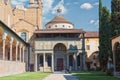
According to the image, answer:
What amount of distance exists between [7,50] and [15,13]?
54.8 feet

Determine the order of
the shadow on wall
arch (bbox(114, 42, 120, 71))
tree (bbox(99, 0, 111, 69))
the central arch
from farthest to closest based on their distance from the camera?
the shadow on wall → the central arch → tree (bbox(99, 0, 111, 69)) → arch (bbox(114, 42, 120, 71))

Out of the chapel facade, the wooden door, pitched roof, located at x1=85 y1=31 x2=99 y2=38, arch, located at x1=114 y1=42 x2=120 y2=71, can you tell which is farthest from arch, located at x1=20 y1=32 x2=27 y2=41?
arch, located at x1=114 y1=42 x2=120 y2=71

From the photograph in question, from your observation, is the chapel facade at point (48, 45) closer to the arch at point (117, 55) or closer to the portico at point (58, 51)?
the portico at point (58, 51)

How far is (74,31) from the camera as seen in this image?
55.7m

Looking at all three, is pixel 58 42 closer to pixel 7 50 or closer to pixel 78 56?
pixel 78 56

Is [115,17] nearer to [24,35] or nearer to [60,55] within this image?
[60,55]

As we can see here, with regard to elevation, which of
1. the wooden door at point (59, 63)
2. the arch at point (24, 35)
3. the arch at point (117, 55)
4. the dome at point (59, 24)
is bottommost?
the wooden door at point (59, 63)

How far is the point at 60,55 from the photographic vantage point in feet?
187

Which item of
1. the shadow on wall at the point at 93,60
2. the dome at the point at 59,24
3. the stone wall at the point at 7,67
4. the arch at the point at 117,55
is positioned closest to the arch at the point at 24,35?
the dome at the point at 59,24

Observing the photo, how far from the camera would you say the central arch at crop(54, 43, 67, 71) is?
5681 cm

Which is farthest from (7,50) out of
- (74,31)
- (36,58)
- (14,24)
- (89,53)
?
(89,53)

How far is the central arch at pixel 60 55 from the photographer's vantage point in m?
56.8

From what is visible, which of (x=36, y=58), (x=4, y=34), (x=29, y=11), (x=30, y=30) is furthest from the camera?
(x=29, y=11)

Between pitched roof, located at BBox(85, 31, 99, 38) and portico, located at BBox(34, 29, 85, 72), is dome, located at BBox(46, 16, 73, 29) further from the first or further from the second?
portico, located at BBox(34, 29, 85, 72)
